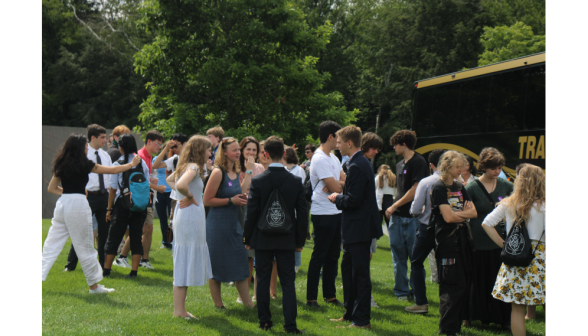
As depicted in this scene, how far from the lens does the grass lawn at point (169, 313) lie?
5209mm

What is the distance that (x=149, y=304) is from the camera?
6207 mm

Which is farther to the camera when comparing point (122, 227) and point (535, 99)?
point (535, 99)

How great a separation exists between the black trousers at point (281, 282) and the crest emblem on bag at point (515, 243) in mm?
2093

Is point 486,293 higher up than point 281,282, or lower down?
lower down

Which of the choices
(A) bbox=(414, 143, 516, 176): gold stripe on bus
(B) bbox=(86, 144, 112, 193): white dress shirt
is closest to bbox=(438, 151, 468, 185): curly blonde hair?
(B) bbox=(86, 144, 112, 193): white dress shirt

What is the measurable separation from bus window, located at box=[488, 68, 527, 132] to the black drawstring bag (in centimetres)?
805

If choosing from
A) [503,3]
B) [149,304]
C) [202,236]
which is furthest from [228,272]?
[503,3]

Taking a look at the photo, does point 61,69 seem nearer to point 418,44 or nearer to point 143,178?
point 418,44

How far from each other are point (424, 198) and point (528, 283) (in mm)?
1733

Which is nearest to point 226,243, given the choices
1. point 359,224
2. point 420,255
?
point 359,224

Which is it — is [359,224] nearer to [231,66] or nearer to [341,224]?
[341,224]

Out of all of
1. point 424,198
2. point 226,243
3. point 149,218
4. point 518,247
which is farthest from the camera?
point 149,218

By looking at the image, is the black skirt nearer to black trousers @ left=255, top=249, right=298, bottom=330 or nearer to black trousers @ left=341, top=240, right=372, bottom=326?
black trousers @ left=341, top=240, right=372, bottom=326

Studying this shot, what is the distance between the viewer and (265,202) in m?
5.23
